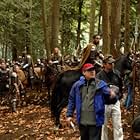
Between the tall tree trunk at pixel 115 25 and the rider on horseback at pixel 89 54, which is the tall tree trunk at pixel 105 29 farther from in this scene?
the rider on horseback at pixel 89 54

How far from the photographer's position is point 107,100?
293 inches

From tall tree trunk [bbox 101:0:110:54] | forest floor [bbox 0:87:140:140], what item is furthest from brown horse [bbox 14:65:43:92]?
tall tree trunk [bbox 101:0:110:54]

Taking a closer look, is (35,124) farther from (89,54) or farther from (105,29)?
(105,29)

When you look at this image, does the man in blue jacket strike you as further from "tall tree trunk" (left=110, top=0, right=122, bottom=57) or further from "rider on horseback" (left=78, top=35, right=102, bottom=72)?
"tall tree trunk" (left=110, top=0, right=122, bottom=57)

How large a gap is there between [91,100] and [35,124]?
7.28 m

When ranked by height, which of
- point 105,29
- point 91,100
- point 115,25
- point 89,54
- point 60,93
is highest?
point 115,25

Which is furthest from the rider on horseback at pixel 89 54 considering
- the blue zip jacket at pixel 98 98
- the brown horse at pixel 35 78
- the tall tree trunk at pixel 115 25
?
the brown horse at pixel 35 78

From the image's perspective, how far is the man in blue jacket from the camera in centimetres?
727

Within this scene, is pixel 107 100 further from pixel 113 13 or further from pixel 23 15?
pixel 23 15

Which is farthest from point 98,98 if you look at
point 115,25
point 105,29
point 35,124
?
point 115,25

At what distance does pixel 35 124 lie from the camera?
14328mm

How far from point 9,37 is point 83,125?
1101 inches

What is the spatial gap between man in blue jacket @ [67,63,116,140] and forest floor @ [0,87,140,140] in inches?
133

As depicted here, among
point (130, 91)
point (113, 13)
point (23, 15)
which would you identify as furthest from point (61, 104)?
point (23, 15)
